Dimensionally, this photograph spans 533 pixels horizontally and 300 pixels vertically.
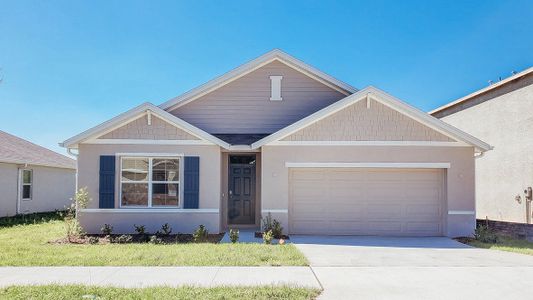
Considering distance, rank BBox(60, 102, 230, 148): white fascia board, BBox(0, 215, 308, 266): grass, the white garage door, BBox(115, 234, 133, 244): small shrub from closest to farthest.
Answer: BBox(0, 215, 308, 266): grass < BBox(115, 234, 133, 244): small shrub < BBox(60, 102, 230, 148): white fascia board < the white garage door

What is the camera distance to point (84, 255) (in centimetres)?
898

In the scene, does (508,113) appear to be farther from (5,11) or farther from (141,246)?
(5,11)

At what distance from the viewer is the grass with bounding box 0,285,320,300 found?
5977 millimetres

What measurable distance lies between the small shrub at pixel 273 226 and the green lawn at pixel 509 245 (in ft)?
17.0

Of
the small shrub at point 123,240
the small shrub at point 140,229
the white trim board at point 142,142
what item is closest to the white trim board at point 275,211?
the white trim board at point 142,142

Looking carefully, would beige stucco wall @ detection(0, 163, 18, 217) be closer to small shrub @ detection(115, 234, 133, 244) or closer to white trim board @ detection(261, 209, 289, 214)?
small shrub @ detection(115, 234, 133, 244)

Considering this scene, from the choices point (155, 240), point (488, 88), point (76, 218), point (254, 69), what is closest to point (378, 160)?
point (254, 69)

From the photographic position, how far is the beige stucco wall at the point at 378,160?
12250mm

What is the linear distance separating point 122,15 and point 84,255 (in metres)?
8.13

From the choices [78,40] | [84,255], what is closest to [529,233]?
[84,255]

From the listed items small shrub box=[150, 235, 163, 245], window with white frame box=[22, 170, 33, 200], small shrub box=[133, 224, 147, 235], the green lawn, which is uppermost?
window with white frame box=[22, 170, 33, 200]

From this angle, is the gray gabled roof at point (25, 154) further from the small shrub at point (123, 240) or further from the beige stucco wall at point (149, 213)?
the small shrub at point (123, 240)

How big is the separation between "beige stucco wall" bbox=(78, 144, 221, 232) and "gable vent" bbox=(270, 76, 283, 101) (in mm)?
3412

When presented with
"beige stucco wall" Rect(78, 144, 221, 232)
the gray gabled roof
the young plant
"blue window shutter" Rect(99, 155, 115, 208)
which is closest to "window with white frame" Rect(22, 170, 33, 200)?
the gray gabled roof
